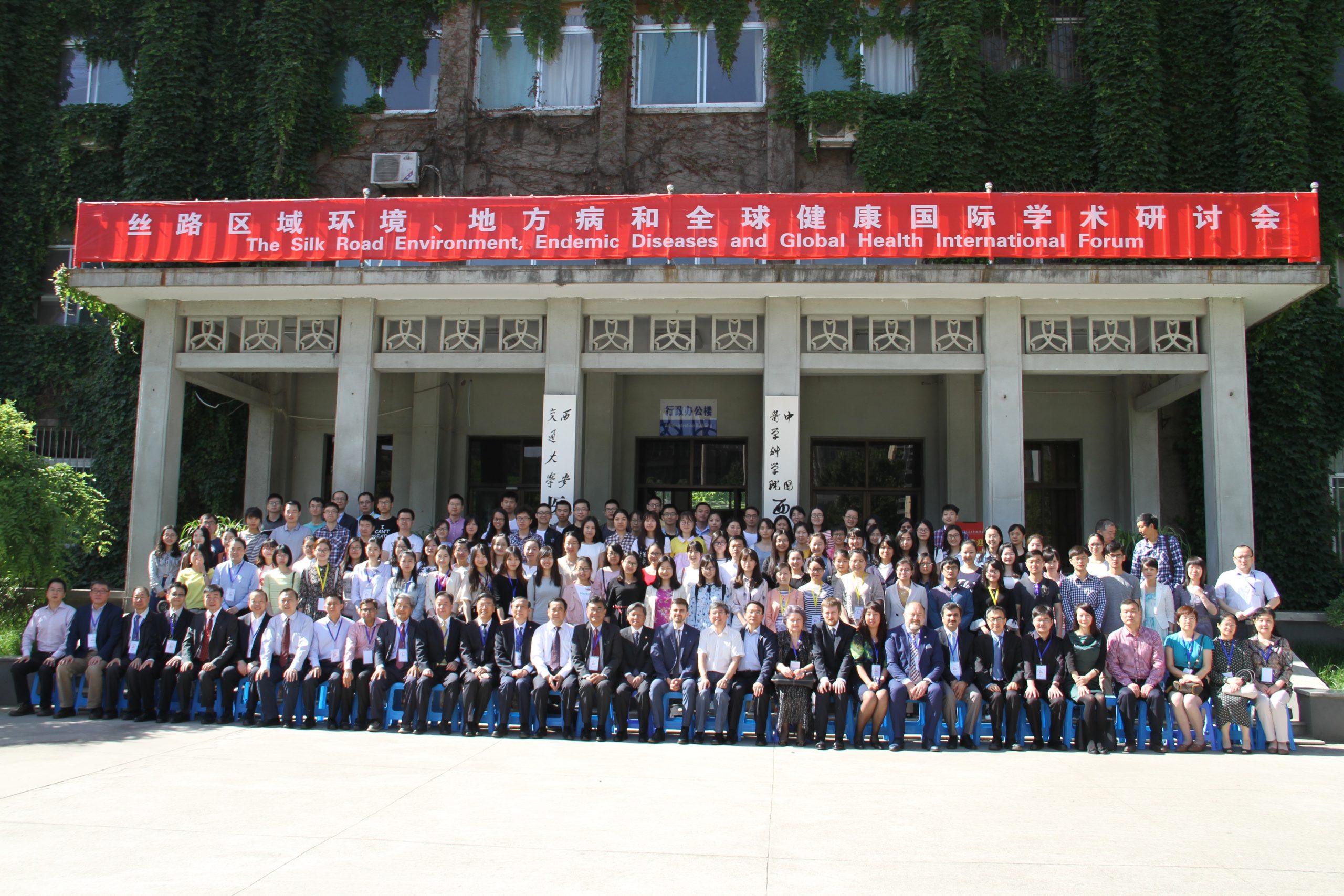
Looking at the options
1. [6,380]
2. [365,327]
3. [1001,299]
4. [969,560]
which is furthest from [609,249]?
[6,380]

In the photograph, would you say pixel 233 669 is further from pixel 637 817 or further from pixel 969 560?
pixel 969 560

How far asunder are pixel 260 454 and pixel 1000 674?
10.9 metres

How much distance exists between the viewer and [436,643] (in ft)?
26.8

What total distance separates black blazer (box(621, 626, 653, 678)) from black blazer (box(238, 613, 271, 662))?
121 inches

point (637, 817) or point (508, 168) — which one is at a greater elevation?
point (508, 168)

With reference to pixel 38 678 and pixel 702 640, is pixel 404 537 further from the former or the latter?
pixel 38 678

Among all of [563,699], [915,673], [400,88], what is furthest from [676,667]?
[400,88]

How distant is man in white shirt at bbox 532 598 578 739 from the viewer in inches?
310

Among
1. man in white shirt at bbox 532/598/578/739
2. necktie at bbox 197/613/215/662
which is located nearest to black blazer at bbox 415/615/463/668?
man in white shirt at bbox 532/598/578/739

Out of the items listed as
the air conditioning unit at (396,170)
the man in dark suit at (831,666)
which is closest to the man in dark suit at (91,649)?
the man in dark suit at (831,666)

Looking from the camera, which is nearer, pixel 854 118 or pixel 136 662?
pixel 136 662

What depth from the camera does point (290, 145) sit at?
15.0 metres

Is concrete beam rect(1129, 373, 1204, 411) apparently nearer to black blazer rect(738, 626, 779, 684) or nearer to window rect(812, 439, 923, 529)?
window rect(812, 439, 923, 529)

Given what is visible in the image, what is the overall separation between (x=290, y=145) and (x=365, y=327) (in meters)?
5.52
